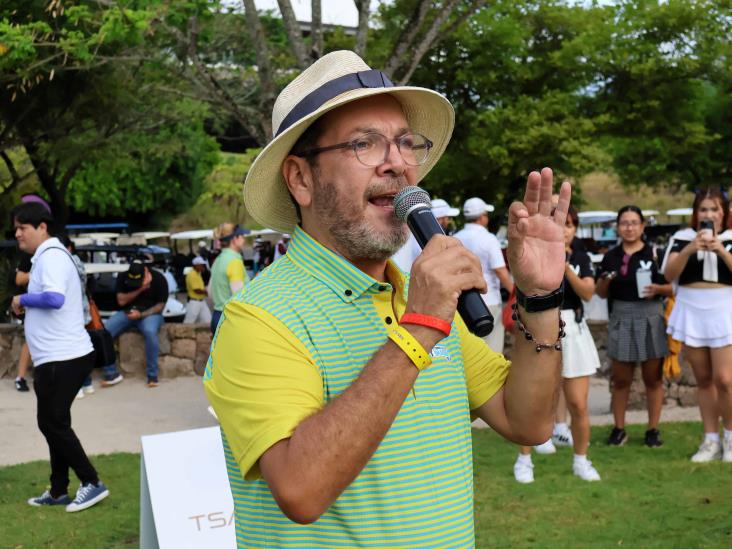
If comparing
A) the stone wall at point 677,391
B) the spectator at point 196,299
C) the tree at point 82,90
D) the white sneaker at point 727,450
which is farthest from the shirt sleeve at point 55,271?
the spectator at point 196,299

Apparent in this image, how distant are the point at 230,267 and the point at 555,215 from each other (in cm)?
747

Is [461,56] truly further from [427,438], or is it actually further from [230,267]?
[427,438]

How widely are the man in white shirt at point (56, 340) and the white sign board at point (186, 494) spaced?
182 cm

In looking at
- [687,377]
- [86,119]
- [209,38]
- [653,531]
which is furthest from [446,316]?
[86,119]

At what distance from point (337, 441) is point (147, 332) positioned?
386 inches

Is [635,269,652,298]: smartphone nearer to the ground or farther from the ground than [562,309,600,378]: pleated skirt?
farther from the ground

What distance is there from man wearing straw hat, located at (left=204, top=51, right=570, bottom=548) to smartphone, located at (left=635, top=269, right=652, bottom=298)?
17.8ft

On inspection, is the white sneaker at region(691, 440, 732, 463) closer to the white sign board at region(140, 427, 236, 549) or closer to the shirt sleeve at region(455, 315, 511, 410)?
the white sign board at region(140, 427, 236, 549)

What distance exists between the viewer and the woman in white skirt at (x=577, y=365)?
693 cm

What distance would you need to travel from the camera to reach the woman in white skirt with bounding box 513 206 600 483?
273 inches

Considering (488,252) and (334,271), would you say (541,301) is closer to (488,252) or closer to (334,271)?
(334,271)

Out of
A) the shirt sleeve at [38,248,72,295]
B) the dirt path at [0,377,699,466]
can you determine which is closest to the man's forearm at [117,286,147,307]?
the dirt path at [0,377,699,466]

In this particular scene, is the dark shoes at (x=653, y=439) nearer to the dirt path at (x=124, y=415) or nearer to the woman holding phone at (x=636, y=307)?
the woman holding phone at (x=636, y=307)

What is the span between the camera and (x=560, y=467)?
7.29 metres
